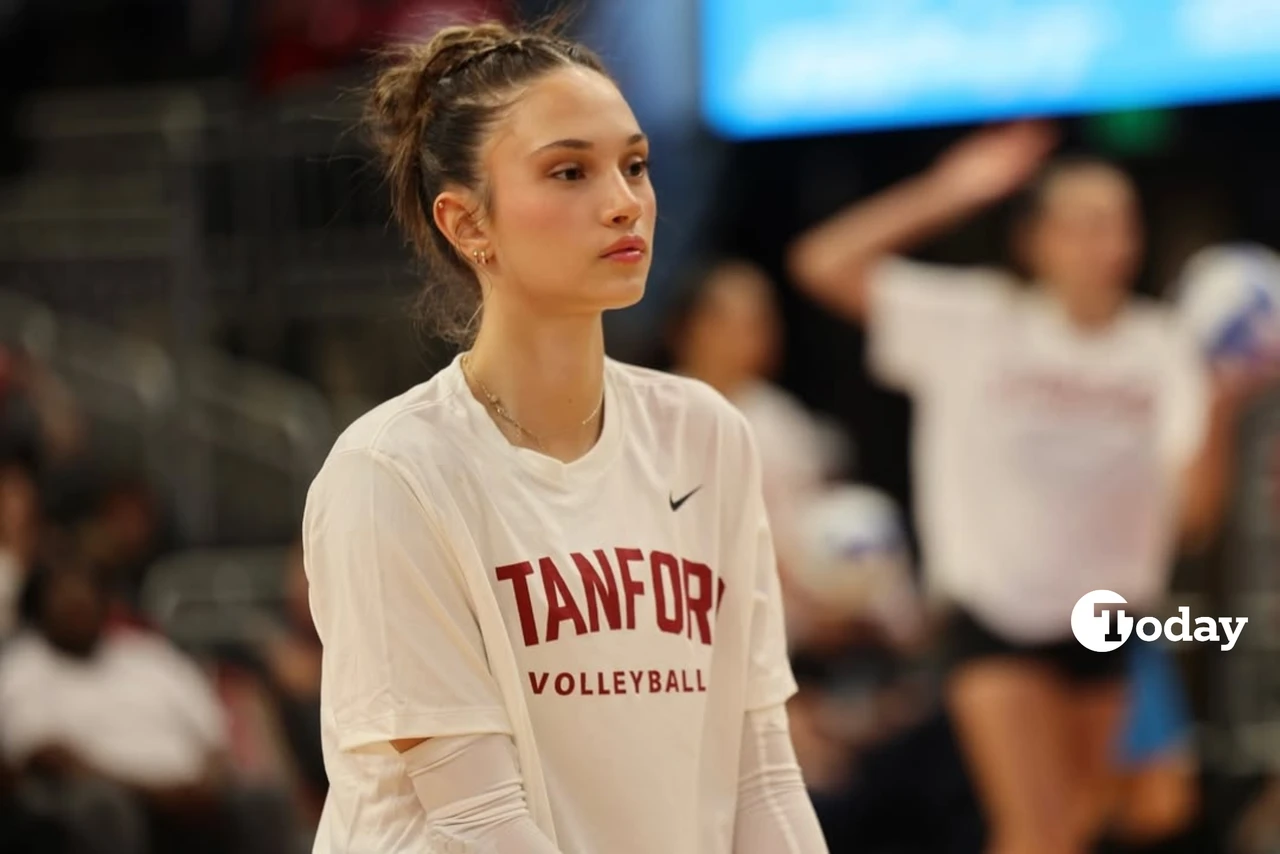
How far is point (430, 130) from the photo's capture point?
2.62 meters

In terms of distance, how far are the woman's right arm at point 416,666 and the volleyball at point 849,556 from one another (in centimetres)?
426

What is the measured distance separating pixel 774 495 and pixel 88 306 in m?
3.15

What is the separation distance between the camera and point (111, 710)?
19.0ft

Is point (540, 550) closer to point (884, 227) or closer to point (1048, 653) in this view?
point (1048, 653)

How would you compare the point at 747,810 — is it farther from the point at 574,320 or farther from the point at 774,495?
the point at 774,495

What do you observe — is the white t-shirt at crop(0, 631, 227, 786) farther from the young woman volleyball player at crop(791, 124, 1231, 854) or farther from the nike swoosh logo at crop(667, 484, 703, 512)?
the nike swoosh logo at crop(667, 484, 703, 512)

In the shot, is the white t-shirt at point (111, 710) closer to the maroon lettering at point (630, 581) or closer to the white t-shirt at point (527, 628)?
the white t-shirt at point (527, 628)

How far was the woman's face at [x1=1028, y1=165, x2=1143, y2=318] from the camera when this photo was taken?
5.66m

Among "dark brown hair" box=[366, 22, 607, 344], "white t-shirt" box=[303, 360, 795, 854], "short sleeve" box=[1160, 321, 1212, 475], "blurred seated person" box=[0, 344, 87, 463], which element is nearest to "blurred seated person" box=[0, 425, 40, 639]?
"blurred seated person" box=[0, 344, 87, 463]

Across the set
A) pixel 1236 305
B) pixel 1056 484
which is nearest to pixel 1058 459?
pixel 1056 484

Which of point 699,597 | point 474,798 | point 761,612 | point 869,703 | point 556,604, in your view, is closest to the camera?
point 474,798

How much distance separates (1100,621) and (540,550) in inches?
139

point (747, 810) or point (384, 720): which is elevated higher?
point (384, 720)

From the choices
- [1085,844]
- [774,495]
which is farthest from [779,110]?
[1085,844]
